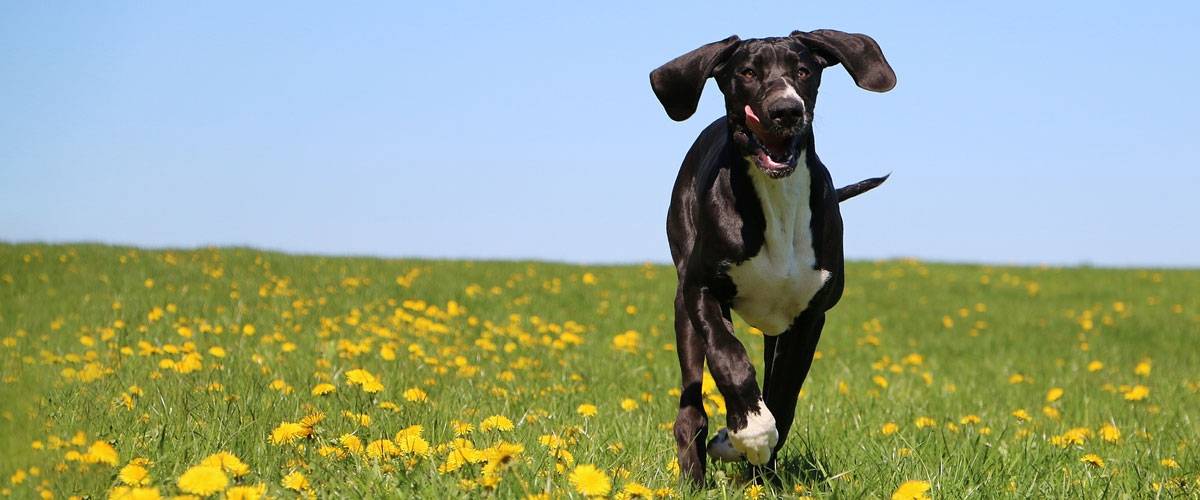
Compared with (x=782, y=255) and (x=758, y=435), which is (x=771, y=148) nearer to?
(x=782, y=255)

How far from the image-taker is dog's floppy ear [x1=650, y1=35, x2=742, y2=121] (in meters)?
4.21

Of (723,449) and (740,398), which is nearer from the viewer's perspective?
(740,398)

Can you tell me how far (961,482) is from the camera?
3.97m

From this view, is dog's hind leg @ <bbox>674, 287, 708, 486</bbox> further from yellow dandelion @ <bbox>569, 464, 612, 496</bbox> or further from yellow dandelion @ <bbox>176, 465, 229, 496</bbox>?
yellow dandelion @ <bbox>176, 465, 229, 496</bbox>

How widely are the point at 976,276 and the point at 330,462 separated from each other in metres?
18.6

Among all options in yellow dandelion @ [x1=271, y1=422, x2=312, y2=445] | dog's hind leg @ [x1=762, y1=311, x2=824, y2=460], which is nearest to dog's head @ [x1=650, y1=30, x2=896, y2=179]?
dog's hind leg @ [x1=762, y1=311, x2=824, y2=460]

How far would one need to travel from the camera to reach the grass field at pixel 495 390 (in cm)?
349

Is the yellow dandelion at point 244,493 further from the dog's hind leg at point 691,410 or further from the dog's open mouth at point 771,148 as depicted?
the dog's open mouth at point 771,148

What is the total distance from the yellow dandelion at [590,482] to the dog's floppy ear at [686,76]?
1713 millimetres

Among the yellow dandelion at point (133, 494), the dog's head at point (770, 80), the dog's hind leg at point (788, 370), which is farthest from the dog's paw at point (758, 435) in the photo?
the yellow dandelion at point (133, 494)

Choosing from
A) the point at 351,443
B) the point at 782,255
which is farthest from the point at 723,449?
the point at 351,443

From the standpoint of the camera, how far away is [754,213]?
420 centimetres

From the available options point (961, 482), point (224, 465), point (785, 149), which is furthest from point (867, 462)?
point (224, 465)

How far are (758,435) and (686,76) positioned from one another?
1.36m
